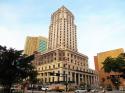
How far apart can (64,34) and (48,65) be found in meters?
26.8

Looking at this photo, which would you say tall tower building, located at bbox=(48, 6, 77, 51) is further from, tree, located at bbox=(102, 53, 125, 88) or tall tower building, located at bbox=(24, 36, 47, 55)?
tree, located at bbox=(102, 53, 125, 88)

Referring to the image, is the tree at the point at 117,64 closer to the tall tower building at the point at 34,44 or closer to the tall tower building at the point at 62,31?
the tall tower building at the point at 62,31

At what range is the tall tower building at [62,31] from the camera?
122m

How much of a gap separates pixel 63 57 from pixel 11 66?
6924 cm

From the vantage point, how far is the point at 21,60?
40250mm

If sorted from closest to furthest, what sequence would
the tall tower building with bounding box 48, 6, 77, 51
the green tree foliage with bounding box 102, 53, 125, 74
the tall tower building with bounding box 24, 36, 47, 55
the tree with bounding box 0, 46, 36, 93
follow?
1. the tree with bounding box 0, 46, 36, 93
2. the green tree foliage with bounding box 102, 53, 125, 74
3. the tall tower building with bounding box 48, 6, 77, 51
4. the tall tower building with bounding box 24, 36, 47, 55

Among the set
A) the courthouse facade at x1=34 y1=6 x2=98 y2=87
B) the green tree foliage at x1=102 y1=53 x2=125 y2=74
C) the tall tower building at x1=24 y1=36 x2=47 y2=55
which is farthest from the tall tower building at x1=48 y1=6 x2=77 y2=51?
the green tree foliage at x1=102 y1=53 x2=125 y2=74

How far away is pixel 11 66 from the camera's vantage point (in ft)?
123

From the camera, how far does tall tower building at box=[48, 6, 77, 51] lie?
121875 mm

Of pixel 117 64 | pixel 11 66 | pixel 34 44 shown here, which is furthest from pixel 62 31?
pixel 11 66

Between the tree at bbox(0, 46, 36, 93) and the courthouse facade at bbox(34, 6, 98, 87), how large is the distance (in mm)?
55282

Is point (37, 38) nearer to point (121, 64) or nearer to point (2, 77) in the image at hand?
point (121, 64)

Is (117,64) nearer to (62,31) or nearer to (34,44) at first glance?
(62,31)

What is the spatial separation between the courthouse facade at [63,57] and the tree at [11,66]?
55282 mm
